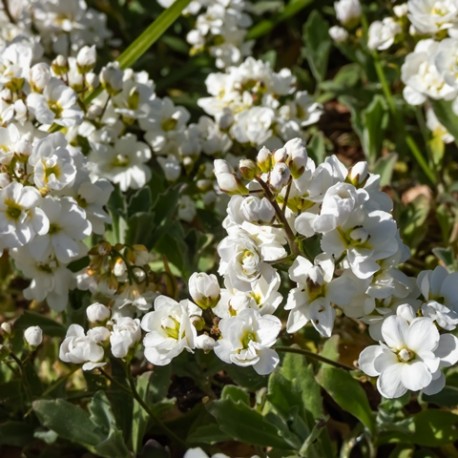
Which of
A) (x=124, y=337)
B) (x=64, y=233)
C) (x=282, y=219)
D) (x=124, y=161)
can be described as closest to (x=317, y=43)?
(x=124, y=161)

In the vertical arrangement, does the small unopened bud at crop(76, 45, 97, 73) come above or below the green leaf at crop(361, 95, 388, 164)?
above

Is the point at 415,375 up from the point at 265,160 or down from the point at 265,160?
down

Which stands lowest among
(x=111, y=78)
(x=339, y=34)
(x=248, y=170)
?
(x=339, y=34)

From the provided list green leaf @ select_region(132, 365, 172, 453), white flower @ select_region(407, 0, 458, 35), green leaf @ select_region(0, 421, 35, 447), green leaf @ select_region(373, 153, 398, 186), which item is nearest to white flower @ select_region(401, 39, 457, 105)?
white flower @ select_region(407, 0, 458, 35)

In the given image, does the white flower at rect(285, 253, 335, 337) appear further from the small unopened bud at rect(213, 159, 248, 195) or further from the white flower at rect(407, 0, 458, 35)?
the white flower at rect(407, 0, 458, 35)

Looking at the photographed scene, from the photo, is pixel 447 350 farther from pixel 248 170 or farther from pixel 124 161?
pixel 124 161
